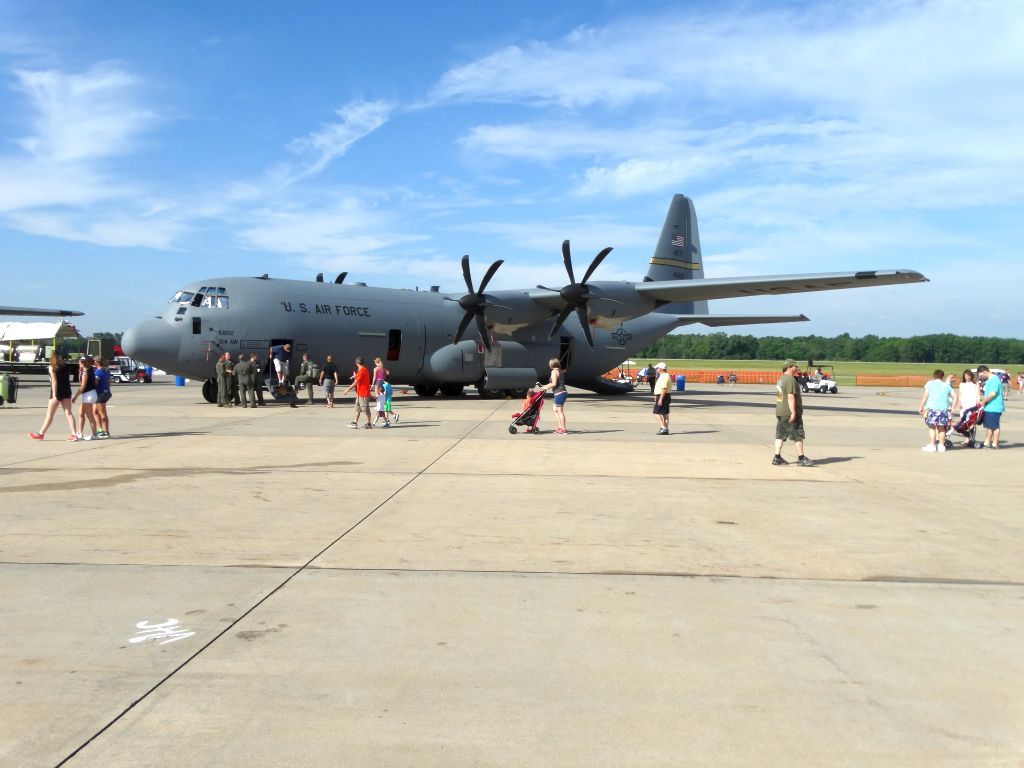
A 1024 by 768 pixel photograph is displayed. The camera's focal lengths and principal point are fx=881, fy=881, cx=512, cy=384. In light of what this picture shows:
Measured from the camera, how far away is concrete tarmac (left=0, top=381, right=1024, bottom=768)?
11.8ft

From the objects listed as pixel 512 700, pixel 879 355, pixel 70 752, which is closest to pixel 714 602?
pixel 512 700

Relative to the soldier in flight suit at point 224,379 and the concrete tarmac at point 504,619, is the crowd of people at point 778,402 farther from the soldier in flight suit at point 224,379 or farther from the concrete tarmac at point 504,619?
the soldier in flight suit at point 224,379

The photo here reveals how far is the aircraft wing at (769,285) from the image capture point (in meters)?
23.8

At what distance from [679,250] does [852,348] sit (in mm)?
130394

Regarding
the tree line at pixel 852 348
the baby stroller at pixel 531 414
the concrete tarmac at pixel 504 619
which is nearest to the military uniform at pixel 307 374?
the baby stroller at pixel 531 414

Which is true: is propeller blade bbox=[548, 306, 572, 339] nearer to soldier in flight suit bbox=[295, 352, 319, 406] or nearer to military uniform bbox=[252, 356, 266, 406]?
soldier in flight suit bbox=[295, 352, 319, 406]

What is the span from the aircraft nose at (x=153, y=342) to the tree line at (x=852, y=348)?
106281 mm

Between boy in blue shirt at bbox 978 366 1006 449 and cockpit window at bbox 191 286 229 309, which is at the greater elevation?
cockpit window at bbox 191 286 229 309

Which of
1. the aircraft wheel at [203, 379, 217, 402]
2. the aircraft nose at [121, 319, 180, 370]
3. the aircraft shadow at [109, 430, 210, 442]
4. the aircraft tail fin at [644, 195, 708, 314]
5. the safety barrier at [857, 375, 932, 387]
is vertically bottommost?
the safety barrier at [857, 375, 932, 387]

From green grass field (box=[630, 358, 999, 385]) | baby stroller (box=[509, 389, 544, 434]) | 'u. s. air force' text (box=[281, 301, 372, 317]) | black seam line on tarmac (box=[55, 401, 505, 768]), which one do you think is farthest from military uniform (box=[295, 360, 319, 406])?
green grass field (box=[630, 358, 999, 385])

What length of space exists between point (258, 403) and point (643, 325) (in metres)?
15.8

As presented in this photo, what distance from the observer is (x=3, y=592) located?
5.50 metres

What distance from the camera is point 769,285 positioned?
→ 85.3 feet

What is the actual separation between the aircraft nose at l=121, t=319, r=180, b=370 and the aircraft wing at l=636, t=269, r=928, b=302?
1415 cm
